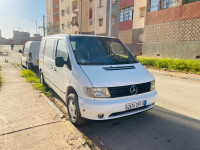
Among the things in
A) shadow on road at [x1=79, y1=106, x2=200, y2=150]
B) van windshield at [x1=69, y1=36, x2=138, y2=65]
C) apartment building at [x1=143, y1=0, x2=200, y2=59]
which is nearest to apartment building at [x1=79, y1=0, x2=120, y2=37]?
apartment building at [x1=143, y1=0, x2=200, y2=59]

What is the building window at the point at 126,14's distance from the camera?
795 inches

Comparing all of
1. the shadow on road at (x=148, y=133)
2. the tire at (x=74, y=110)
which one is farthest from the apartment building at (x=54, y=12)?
the shadow on road at (x=148, y=133)

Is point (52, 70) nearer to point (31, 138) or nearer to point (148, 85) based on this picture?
point (31, 138)

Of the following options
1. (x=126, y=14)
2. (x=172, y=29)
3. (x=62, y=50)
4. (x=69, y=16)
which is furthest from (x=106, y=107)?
(x=69, y=16)

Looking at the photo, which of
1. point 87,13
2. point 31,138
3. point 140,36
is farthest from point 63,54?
point 87,13

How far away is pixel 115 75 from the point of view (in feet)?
10.1

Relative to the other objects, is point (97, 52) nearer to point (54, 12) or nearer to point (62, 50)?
point (62, 50)

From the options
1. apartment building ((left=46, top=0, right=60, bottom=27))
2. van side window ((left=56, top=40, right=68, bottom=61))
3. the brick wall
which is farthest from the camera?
apartment building ((left=46, top=0, right=60, bottom=27))

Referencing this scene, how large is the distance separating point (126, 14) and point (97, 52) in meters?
19.2

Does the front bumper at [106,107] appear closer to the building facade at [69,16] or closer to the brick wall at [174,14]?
the brick wall at [174,14]

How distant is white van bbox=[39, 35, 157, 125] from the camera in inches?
112

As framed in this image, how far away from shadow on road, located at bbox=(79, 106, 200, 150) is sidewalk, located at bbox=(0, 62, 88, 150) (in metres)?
0.44

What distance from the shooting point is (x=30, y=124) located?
327cm

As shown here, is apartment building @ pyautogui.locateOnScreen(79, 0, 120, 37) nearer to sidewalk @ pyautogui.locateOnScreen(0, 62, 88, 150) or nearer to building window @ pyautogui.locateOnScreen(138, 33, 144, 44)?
building window @ pyautogui.locateOnScreen(138, 33, 144, 44)
